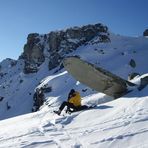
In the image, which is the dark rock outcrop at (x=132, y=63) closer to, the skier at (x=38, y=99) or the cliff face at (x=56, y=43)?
the cliff face at (x=56, y=43)

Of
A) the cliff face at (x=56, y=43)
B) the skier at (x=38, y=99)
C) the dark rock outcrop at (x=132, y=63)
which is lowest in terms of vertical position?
→ the skier at (x=38, y=99)

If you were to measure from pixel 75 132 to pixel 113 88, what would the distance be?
30.4 ft

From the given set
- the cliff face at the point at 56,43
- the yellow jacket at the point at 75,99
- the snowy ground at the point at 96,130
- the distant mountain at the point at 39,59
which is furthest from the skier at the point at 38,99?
the snowy ground at the point at 96,130

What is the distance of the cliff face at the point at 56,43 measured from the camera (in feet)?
322

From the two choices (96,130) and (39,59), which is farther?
(39,59)

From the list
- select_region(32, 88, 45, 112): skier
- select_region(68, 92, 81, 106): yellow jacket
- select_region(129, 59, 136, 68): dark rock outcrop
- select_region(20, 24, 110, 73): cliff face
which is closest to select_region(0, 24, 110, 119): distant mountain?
select_region(20, 24, 110, 73): cliff face

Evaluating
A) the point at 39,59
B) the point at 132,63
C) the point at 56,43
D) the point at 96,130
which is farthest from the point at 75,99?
the point at 39,59

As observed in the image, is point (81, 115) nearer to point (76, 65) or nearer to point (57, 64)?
point (76, 65)

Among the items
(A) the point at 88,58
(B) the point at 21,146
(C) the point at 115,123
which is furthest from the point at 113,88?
(A) the point at 88,58

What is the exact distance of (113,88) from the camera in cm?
2269

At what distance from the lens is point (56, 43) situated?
107 m

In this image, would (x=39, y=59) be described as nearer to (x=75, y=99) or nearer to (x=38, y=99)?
(x=38, y=99)

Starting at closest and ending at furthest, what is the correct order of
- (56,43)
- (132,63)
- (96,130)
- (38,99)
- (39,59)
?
1. (96,130)
2. (132,63)
3. (38,99)
4. (56,43)
5. (39,59)

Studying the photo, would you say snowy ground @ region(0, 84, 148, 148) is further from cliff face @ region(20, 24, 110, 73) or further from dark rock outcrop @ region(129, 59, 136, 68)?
cliff face @ region(20, 24, 110, 73)
